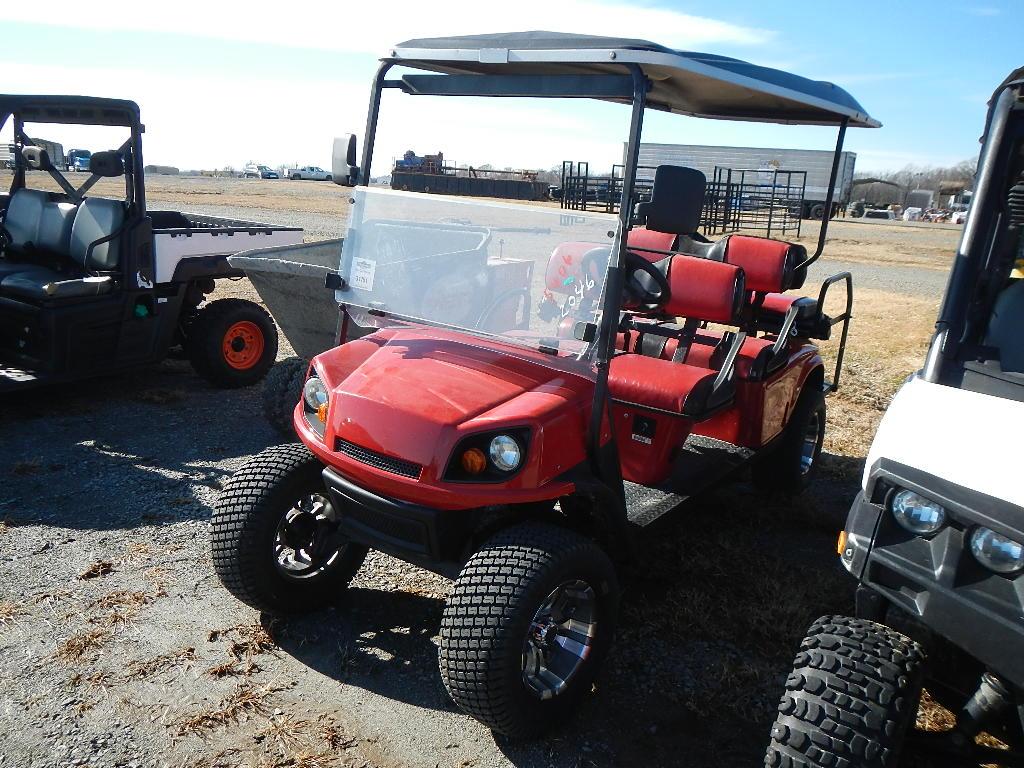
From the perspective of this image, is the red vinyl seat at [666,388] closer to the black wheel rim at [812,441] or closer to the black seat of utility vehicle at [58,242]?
the black wheel rim at [812,441]

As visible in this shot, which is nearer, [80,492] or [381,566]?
[381,566]

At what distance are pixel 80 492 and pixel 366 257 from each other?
7.68 ft

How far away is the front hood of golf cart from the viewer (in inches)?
105

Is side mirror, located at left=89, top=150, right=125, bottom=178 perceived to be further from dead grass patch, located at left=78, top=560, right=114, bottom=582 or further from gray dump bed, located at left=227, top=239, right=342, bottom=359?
dead grass patch, located at left=78, top=560, right=114, bottom=582

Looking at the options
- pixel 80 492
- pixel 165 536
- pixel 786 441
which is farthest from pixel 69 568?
pixel 786 441

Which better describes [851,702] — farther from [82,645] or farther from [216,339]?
[216,339]

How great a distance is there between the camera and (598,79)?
2912 millimetres

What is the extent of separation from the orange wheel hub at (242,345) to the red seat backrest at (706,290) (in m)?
3.73

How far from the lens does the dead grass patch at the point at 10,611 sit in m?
3.29

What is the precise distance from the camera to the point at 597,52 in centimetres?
274

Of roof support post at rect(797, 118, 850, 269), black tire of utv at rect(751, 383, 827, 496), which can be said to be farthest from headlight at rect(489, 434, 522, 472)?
roof support post at rect(797, 118, 850, 269)

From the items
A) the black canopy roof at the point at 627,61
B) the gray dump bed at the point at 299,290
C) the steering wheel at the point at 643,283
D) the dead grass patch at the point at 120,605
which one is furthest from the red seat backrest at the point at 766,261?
the dead grass patch at the point at 120,605

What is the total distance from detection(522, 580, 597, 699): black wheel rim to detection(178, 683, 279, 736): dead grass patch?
0.95 metres

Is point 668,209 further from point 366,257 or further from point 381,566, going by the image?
point 381,566
